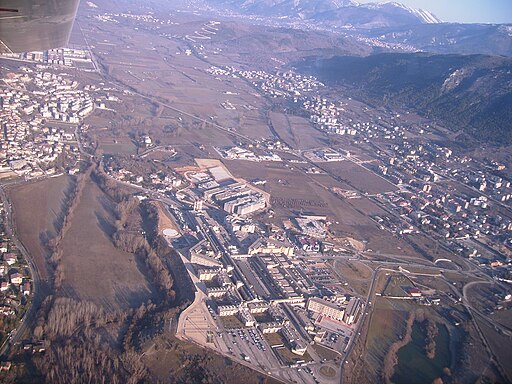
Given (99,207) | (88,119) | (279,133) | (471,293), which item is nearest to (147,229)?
(99,207)

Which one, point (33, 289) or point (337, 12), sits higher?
point (33, 289)

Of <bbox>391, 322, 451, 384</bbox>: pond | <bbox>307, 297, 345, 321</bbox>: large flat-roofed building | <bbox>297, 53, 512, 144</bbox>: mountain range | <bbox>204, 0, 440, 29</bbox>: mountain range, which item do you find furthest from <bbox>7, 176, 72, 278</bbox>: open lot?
<bbox>204, 0, 440, 29</bbox>: mountain range

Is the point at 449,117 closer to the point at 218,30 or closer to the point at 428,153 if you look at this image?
the point at 428,153

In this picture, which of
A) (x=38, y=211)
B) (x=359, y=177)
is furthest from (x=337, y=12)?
(x=38, y=211)

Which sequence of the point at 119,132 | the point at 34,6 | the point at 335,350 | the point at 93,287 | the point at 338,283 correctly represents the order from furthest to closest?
the point at 119,132
the point at 338,283
the point at 93,287
the point at 335,350
the point at 34,6

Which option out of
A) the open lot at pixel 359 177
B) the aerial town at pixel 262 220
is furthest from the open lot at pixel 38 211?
the open lot at pixel 359 177

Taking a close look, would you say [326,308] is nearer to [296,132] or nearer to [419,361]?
[419,361]
